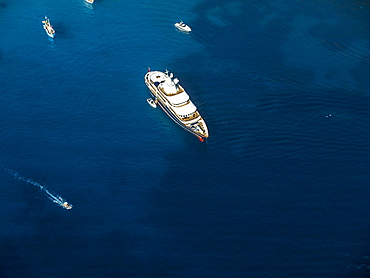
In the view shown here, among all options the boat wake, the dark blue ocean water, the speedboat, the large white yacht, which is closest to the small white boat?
the large white yacht

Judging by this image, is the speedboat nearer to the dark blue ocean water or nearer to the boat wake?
the boat wake

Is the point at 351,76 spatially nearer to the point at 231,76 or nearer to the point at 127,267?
the point at 231,76

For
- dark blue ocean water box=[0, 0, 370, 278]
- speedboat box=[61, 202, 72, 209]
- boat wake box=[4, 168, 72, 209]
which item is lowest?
speedboat box=[61, 202, 72, 209]

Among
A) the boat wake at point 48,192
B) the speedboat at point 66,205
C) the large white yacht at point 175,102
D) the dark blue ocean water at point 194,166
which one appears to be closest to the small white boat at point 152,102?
the large white yacht at point 175,102

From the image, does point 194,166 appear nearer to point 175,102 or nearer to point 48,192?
point 175,102

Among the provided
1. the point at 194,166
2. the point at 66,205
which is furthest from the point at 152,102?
the point at 66,205

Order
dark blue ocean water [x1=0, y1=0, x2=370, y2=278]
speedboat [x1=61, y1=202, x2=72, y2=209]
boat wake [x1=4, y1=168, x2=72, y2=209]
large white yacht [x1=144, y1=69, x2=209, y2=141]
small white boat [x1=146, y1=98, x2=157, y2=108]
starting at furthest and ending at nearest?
small white boat [x1=146, y1=98, x2=157, y2=108] → large white yacht [x1=144, y1=69, x2=209, y2=141] → boat wake [x1=4, y1=168, x2=72, y2=209] → speedboat [x1=61, y1=202, x2=72, y2=209] → dark blue ocean water [x1=0, y1=0, x2=370, y2=278]

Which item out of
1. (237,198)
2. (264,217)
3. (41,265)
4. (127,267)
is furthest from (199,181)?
(41,265)
